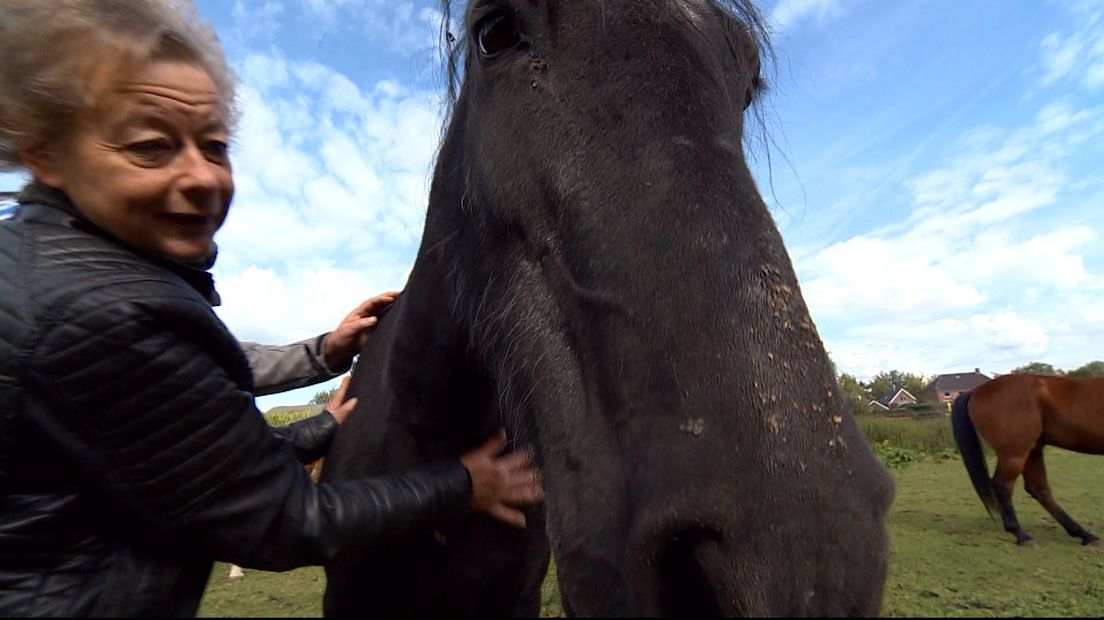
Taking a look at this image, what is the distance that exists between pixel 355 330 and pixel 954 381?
7389 cm

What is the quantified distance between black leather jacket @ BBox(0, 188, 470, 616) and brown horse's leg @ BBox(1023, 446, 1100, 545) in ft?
33.5

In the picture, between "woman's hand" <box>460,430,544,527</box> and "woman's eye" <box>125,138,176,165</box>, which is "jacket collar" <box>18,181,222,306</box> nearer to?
"woman's eye" <box>125,138,176,165</box>

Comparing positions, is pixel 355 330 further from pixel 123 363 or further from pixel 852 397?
pixel 852 397

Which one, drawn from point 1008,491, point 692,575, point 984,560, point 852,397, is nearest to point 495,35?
point 692,575

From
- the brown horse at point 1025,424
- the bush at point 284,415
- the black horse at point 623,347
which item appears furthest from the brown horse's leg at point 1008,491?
the bush at point 284,415

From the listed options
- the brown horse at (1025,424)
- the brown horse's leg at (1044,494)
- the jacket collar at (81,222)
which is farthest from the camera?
the brown horse at (1025,424)

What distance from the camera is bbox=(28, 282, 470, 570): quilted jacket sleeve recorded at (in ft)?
3.42

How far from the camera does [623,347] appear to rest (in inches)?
48.3

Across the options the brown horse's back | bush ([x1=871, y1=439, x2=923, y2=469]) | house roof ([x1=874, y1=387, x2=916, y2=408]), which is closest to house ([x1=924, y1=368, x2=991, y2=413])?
house roof ([x1=874, y1=387, x2=916, y2=408])

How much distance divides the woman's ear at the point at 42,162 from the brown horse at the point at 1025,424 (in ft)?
36.2

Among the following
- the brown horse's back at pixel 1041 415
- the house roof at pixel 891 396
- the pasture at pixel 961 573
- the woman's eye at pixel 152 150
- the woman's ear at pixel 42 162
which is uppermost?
the house roof at pixel 891 396

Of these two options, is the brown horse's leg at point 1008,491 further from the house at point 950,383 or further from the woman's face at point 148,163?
the house at point 950,383

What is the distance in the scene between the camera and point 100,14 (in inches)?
48.6

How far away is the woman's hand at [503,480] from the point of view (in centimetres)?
160
